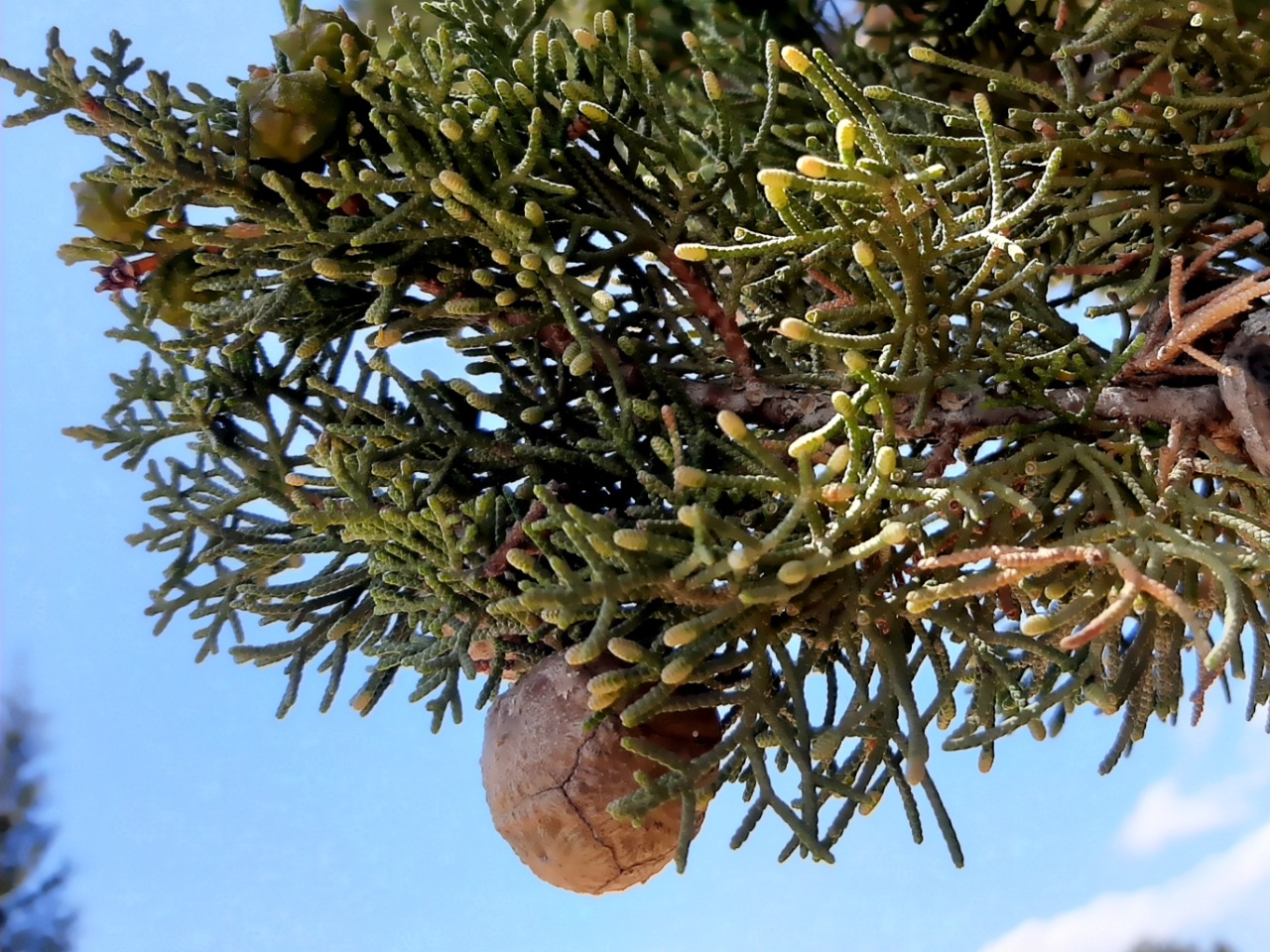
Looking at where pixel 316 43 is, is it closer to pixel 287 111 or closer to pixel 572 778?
pixel 287 111

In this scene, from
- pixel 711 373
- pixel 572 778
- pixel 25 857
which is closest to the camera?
pixel 572 778

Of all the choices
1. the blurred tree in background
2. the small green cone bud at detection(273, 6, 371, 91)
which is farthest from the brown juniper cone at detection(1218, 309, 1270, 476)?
the blurred tree in background

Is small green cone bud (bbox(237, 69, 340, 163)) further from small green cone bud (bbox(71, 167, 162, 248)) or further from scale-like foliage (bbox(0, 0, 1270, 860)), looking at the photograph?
small green cone bud (bbox(71, 167, 162, 248))

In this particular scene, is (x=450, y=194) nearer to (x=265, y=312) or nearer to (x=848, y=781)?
(x=265, y=312)

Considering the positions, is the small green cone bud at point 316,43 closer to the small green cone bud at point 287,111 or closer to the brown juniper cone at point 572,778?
the small green cone bud at point 287,111

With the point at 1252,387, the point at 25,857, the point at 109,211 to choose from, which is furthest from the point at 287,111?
the point at 25,857

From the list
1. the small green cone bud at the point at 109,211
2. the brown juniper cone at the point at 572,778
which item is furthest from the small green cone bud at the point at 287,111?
the brown juniper cone at the point at 572,778

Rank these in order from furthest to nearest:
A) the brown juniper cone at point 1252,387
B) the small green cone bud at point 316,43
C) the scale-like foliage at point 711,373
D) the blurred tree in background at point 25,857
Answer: the blurred tree in background at point 25,857 → the small green cone bud at point 316,43 → the brown juniper cone at point 1252,387 → the scale-like foliage at point 711,373
